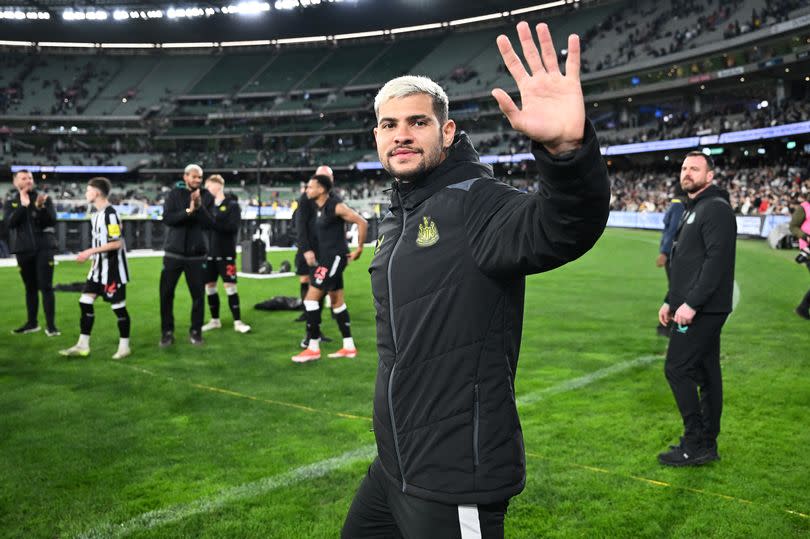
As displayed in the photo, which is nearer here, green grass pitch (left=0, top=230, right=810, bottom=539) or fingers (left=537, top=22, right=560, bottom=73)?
fingers (left=537, top=22, right=560, bottom=73)

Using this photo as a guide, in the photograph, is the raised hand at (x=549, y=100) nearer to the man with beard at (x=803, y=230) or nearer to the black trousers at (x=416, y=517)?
the black trousers at (x=416, y=517)

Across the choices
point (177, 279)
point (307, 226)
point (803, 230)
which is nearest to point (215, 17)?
point (177, 279)

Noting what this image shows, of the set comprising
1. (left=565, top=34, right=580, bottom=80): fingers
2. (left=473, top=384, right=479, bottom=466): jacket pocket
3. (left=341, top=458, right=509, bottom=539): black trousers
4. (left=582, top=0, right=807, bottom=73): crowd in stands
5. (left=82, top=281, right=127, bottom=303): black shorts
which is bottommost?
(left=341, top=458, right=509, bottom=539): black trousers

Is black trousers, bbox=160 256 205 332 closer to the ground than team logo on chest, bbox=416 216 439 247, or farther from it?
closer to the ground

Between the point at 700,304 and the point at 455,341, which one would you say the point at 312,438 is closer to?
the point at 700,304

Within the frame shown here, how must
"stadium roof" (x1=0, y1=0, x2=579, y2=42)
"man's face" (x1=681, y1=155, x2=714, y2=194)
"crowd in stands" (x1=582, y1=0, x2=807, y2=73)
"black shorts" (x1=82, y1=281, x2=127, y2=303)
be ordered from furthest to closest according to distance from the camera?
"stadium roof" (x1=0, y1=0, x2=579, y2=42) < "crowd in stands" (x1=582, y1=0, x2=807, y2=73) < "black shorts" (x1=82, y1=281, x2=127, y2=303) < "man's face" (x1=681, y1=155, x2=714, y2=194)

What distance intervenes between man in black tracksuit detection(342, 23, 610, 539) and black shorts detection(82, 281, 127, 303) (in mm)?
6311

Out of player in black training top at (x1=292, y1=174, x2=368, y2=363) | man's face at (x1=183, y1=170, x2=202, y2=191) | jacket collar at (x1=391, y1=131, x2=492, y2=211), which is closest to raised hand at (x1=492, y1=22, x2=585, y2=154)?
jacket collar at (x1=391, y1=131, x2=492, y2=211)

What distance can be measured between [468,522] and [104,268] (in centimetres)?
675

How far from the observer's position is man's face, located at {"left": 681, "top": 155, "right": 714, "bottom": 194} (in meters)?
4.26

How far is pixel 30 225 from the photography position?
895cm

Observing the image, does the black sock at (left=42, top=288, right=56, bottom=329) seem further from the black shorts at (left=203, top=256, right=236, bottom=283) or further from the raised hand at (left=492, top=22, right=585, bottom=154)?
the raised hand at (left=492, top=22, right=585, bottom=154)

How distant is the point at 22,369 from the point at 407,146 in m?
6.87

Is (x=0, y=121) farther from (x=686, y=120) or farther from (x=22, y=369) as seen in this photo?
(x=22, y=369)
